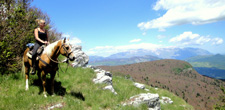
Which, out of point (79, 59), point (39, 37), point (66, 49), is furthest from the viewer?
point (79, 59)

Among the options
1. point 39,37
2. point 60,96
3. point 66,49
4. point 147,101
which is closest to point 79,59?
point 60,96

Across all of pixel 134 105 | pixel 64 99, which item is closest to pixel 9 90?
pixel 64 99

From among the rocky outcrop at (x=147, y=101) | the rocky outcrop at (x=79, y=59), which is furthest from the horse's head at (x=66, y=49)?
the rocky outcrop at (x=79, y=59)

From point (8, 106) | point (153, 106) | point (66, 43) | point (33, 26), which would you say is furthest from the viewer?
point (33, 26)

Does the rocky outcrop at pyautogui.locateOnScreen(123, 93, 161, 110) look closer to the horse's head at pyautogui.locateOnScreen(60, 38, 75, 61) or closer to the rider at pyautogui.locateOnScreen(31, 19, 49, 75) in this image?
the horse's head at pyautogui.locateOnScreen(60, 38, 75, 61)

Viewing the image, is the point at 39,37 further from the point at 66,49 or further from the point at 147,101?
the point at 147,101

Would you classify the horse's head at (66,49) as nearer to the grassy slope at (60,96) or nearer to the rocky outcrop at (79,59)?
the grassy slope at (60,96)

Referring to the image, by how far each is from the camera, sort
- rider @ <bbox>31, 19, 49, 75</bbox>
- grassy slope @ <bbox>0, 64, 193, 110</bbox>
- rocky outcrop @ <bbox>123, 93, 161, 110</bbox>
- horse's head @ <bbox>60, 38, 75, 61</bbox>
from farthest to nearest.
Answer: rocky outcrop @ <bbox>123, 93, 161, 110</bbox>, rider @ <bbox>31, 19, 49, 75</bbox>, horse's head @ <bbox>60, 38, 75, 61</bbox>, grassy slope @ <bbox>0, 64, 193, 110</bbox>

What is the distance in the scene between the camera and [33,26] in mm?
17094

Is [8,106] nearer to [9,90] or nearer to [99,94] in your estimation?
[9,90]

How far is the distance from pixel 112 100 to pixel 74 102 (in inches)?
113

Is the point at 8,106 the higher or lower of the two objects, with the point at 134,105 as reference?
higher

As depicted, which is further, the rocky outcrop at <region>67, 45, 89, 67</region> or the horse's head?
the rocky outcrop at <region>67, 45, 89, 67</region>

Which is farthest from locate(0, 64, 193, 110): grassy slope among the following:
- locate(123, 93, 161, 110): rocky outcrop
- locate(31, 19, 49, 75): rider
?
locate(31, 19, 49, 75): rider
